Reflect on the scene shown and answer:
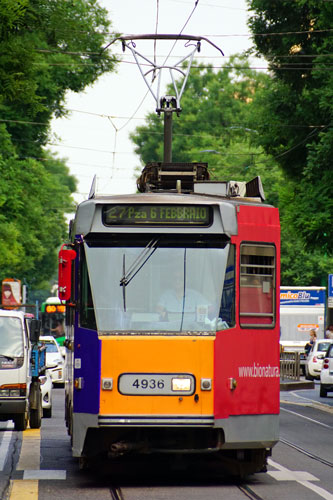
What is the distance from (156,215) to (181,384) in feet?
5.67

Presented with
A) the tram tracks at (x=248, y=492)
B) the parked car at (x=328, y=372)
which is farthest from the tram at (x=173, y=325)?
the parked car at (x=328, y=372)

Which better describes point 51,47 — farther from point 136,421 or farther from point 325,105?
point 136,421

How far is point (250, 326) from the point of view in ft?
40.2

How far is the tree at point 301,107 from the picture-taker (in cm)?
2755

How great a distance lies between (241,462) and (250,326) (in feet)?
5.07

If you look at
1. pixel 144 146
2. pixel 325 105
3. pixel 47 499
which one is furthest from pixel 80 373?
pixel 144 146

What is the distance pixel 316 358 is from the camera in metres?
41.9

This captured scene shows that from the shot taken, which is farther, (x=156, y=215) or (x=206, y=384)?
(x=156, y=215)

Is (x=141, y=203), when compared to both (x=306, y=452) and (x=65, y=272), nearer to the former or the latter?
(x=65, y=272)

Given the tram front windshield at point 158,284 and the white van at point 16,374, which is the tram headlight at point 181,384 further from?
the white van at point 16,374

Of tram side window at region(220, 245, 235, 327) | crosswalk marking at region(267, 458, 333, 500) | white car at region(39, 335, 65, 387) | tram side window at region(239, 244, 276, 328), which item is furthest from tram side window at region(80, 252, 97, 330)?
Answer: white car at region(39, 335, 65, 387)

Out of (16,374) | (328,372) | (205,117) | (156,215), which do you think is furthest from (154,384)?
(205,117)

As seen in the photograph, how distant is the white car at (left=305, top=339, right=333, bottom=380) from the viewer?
136 ft

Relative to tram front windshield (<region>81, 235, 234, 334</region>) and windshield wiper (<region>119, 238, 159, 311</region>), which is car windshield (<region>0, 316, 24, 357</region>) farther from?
windshield wiper (<region>119, 238, 159, 311</region>)
